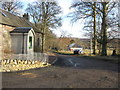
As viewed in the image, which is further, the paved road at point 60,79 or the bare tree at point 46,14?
the bare tree at point 46,14

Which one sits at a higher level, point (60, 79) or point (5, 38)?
point (5, 38)

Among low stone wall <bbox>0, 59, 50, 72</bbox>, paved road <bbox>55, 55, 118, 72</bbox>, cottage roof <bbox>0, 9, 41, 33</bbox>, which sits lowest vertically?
paved road <bbox>55, 55, 118, 72</bbox>

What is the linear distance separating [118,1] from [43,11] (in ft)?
50.8

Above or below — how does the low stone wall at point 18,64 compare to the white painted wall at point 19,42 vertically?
below

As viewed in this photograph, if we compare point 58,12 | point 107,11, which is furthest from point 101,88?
point 58,12

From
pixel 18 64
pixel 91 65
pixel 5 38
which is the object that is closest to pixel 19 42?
pixel 5 38

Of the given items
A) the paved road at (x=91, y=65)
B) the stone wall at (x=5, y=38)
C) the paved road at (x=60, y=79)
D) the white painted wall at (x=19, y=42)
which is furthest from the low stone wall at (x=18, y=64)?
the white painted wall at (x=19, y=42)

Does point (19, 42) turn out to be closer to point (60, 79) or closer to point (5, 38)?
point (5, 38)

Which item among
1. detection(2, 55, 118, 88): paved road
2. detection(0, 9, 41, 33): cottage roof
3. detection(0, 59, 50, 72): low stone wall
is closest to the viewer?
detection(2, 55, 118, 88): paved road

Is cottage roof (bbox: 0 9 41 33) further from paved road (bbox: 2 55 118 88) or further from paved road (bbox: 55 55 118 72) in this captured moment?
paved road (bbox: 2 55 118 88)

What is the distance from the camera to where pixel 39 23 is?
2942 cm

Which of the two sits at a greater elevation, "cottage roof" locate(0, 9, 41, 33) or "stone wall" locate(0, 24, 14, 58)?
"cottage roof" locate(0, 9, 41, 33)

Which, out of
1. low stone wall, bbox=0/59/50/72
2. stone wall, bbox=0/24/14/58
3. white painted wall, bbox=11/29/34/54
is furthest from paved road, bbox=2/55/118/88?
stone wall, bbox=0/24/14/58

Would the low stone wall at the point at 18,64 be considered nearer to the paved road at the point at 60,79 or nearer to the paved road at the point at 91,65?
the paved road at the point at 60,79
